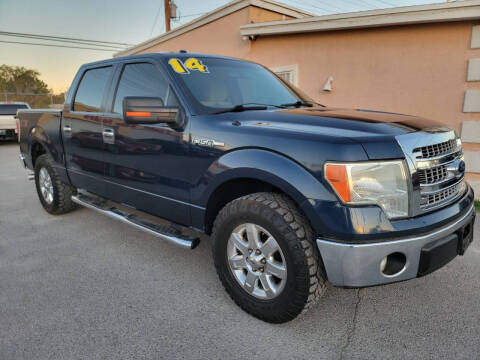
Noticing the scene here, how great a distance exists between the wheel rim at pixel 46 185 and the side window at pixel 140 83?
1.88 meters

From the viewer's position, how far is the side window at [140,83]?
309 centimetres

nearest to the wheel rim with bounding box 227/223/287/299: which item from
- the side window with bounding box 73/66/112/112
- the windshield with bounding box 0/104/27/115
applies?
the side window with bounding box 73/66/112/112

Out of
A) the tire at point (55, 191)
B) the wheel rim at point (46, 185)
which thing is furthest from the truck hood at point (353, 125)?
the wheel rim at point (46, 185)

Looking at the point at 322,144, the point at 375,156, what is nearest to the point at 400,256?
the point at 375,156

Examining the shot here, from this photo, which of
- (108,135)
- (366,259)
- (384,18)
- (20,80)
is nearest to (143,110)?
(108,135)

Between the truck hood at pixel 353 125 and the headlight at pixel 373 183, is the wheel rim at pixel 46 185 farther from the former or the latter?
the headlight at pixel 373 183

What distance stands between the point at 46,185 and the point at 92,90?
5.40 feet

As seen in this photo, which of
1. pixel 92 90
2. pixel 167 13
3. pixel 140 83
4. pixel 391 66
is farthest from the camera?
pixel 167 13

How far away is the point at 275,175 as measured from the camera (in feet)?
7.15

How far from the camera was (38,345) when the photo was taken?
2195mm

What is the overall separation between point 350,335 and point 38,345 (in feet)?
6.26

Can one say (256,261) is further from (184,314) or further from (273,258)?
(184,314)

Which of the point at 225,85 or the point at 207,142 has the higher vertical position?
the point at 225,85

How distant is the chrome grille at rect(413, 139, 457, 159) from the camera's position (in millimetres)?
2141
